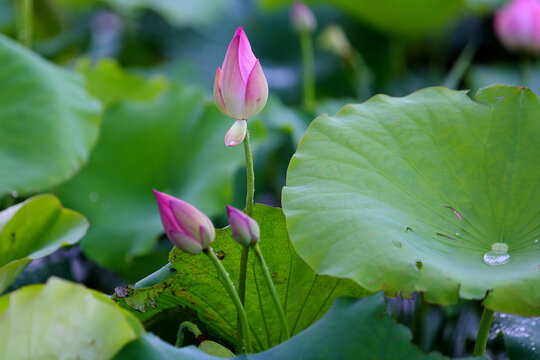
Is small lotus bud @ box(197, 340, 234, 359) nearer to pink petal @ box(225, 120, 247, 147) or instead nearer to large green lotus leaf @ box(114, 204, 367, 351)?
large green lotus leaf @ box(114, 204, 367, 351)

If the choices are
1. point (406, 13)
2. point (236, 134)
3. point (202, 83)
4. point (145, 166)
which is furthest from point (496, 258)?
point (202, 83)

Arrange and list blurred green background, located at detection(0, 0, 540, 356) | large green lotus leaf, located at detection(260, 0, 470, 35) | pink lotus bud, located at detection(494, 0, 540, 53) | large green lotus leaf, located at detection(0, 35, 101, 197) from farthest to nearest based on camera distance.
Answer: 1. large green lotus leaf, located at detection(260, 0, 470, 35)
2. pink lotus bud, located at detection(494, 0, 540, 53)
3. blurred green background, located at detection(0, 0, 540, 356)
4. large green lotus leaf, located at detection(0, 35, 101, 197)

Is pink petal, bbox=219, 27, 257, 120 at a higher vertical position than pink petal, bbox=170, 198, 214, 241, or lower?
higher

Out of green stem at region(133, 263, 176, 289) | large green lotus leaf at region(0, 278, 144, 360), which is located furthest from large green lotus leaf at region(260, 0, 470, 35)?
large green lotus leaf at region(0, 278, 144, 360)

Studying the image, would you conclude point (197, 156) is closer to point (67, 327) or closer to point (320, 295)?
point (320, 295)

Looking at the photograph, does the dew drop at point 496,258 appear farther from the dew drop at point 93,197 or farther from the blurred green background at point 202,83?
the dew drop at point 93,197

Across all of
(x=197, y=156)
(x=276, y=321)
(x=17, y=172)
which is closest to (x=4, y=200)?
(x=17, y=172)

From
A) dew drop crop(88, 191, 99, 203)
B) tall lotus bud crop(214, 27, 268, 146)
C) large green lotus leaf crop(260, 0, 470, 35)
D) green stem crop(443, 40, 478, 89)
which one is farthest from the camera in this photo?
green stem crop(443, 40, 478, 89)

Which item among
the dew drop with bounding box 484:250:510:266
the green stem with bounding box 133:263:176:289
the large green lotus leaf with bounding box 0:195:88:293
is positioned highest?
the dew drop with bounding box 484:250:510:266
